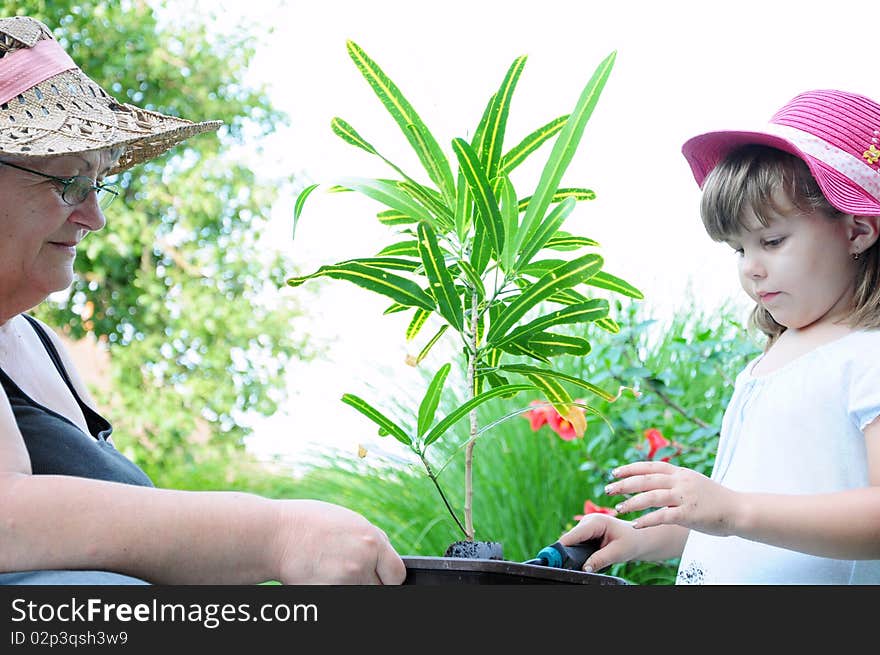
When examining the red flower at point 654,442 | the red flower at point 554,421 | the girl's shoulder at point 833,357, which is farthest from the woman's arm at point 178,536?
the red flower at point 654,442

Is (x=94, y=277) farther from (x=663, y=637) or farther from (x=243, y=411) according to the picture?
(x=663, y=637)

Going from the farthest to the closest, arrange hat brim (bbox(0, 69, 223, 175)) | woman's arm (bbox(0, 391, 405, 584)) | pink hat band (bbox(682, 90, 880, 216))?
pink hat band (bbox(682, 90, 880, 216)) < hat brim (bbox(0, 69, 223, 175)) < woman's arm (bbox(0, 391, 405, 584))

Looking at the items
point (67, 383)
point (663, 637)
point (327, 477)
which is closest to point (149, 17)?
point (327, 477)

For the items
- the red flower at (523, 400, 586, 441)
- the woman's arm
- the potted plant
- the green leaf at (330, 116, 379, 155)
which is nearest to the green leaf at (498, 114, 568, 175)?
the potted plant

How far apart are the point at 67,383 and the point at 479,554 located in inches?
30.4

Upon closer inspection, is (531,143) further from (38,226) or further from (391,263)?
(38,226)

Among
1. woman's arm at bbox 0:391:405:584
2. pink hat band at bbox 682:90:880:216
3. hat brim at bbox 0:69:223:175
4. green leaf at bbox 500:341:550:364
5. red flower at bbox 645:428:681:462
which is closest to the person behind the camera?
woman's arm at bbox 0:391:405:584

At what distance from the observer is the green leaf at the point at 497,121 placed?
1.34m

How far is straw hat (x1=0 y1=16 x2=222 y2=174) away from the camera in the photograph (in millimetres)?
1285

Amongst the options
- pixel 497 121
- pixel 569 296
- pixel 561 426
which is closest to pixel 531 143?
pixel 497 121

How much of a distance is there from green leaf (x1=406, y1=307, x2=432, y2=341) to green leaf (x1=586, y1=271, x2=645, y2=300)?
0.27 meters

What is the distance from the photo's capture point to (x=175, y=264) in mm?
7102

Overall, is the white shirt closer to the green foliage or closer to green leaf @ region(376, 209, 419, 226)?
green leaf @ region(376, 209, 419, 226)

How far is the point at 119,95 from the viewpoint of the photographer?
7023mm
